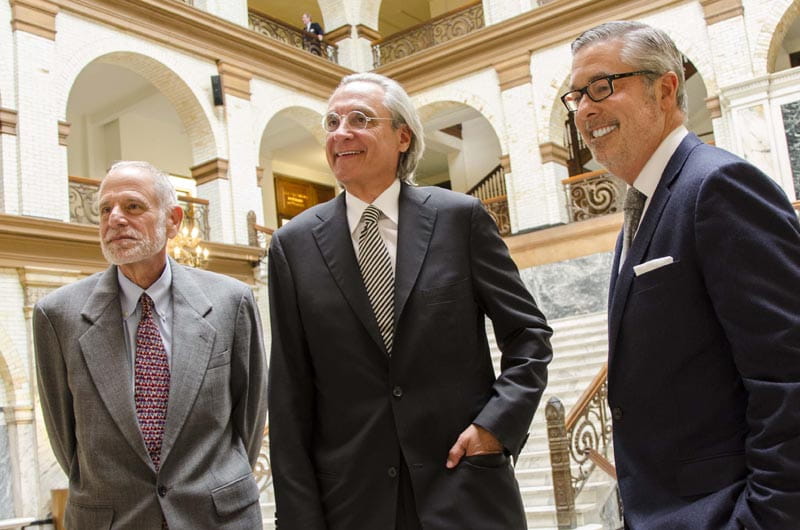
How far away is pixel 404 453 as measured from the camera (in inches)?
85.3

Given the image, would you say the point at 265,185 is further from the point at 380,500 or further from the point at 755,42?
the point at 380,500

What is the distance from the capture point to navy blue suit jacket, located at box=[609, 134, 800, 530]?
61.5 inches

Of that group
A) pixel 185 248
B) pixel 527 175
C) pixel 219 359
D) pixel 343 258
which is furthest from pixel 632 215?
pixel 527 175

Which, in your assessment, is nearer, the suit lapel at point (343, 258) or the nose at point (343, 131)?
the suit lapel at point (343, 258)

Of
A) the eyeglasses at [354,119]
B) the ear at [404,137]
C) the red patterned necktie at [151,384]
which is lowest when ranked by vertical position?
the red patterned necktie at [151,384]

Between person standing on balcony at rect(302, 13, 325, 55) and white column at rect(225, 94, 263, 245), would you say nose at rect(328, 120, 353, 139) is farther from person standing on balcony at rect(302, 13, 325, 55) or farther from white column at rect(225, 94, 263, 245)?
person standing on balcony at rect(302, 13, 325, 55)

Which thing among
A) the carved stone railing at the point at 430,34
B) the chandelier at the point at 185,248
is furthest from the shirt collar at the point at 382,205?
the carved stone railing at the point at 430,34

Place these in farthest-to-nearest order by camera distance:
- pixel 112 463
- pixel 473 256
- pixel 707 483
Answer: pixel 112 463 < pixel 473 256 < pixel 707 483

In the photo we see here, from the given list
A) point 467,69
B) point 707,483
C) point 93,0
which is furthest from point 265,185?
point 707,483

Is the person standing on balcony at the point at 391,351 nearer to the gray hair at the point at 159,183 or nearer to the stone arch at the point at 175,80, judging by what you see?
the gray hair at the point at 159,183

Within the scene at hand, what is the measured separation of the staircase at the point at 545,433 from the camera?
779 cm

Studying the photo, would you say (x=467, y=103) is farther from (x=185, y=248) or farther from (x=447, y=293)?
(x=447, y=293)

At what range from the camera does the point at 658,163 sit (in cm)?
200

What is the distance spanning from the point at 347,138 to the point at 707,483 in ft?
4.33
